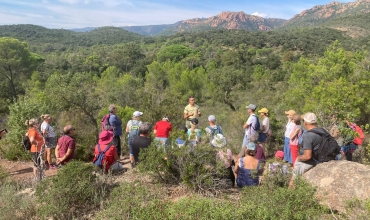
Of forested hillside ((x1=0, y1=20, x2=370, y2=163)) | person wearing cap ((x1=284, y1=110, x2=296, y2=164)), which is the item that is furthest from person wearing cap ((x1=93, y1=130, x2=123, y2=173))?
person wearing cap ((x1=284, y1=110, x2=296, y2=164))

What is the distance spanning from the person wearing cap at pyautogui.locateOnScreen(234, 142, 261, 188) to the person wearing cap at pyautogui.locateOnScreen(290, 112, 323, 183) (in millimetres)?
555

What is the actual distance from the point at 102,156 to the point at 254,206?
2.92 meters

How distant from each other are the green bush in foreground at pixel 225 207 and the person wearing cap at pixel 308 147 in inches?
21.1

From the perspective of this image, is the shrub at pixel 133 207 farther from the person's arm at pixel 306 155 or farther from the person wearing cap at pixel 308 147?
the person's arm at pixel 306 155

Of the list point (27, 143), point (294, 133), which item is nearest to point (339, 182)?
point (294, 133)

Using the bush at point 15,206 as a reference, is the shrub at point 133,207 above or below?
above

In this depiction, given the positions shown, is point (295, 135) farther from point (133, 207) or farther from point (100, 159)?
point (100, 159)

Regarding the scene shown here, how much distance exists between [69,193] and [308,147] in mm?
3378

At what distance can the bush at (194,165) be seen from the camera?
3.93 m

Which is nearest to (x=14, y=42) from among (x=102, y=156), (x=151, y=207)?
(x=102, y=156)

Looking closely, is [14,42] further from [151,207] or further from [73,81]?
[151,207]

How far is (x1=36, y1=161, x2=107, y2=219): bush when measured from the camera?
3.38 metres

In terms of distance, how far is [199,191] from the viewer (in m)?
3.92

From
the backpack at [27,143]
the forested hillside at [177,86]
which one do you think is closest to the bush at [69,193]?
the backpack at [27,143]
